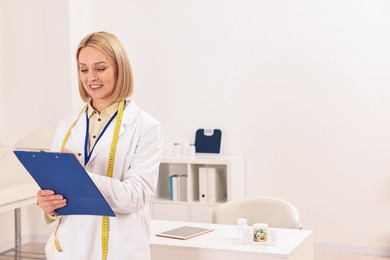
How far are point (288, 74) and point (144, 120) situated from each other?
345 centimetres

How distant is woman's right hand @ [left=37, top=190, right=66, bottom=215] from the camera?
2076mm

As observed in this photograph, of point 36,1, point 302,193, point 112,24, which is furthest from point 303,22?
point 36,1

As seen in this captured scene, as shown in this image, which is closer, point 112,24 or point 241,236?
point 241,236

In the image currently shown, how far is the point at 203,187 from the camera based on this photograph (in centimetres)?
550

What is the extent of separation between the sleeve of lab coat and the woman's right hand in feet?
0.49

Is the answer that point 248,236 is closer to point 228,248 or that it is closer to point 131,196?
point 228,248

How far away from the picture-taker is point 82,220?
7.04 ft

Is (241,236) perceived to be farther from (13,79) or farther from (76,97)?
(13,79)

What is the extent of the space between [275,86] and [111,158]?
11.7 feet

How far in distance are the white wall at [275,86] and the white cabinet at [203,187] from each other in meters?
0.22

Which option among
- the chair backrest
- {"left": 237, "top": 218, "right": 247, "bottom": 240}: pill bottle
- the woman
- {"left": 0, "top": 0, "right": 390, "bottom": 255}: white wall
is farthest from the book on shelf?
the woman

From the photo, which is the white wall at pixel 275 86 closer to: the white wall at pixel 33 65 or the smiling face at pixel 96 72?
the white wall at pixel 33 65

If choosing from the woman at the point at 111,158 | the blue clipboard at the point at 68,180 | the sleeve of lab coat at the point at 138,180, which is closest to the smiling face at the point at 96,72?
the woman at the point at 111,158

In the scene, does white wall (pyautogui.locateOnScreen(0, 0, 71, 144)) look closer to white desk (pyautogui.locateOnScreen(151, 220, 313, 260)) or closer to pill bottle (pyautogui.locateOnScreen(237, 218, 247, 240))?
white desk (pyautogui.locateOnScreen(151, 220, 313, 260))
